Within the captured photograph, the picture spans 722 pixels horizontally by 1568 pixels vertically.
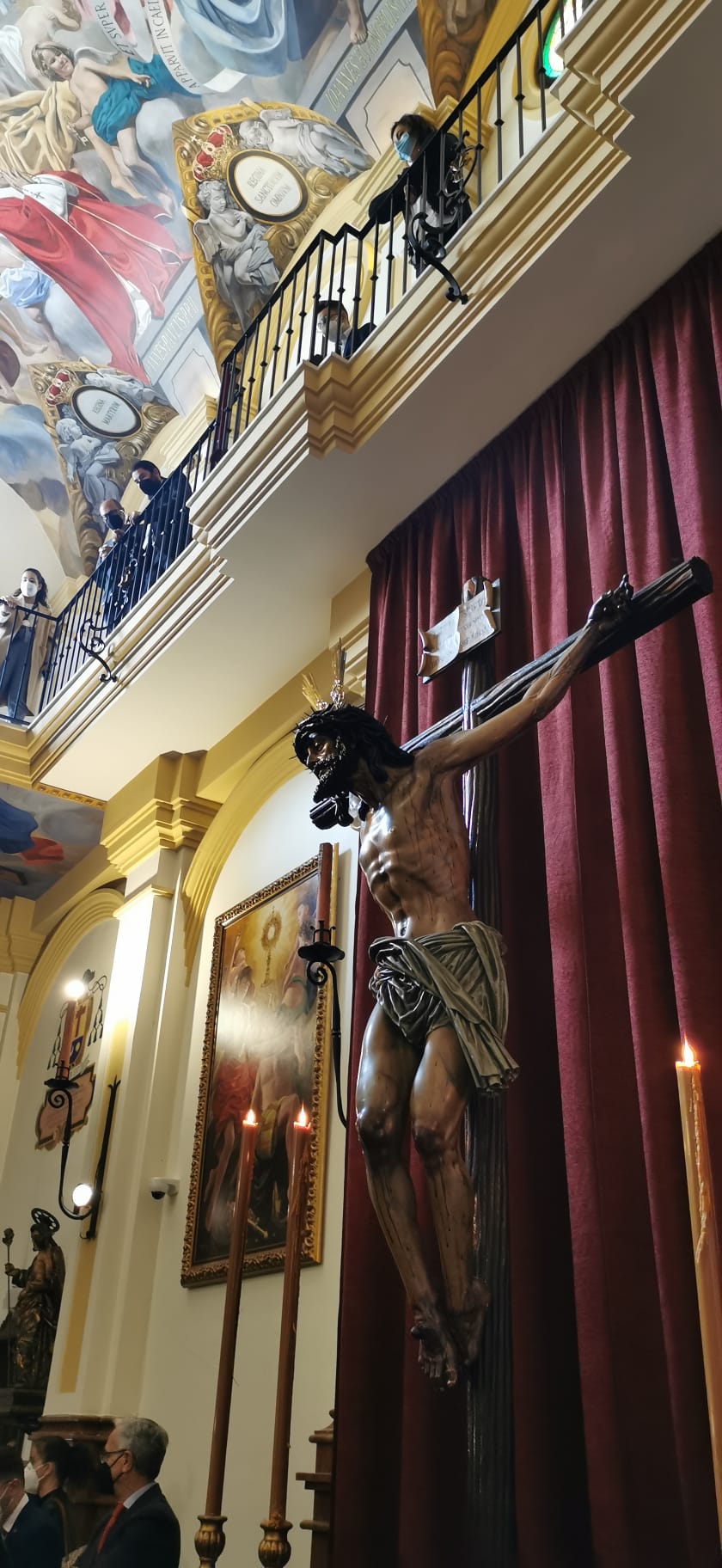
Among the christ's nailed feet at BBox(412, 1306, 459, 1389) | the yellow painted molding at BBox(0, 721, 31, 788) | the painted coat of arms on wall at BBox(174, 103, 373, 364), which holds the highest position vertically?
the painted coat of arms on wall at BBox(174, 103, 373, 364)

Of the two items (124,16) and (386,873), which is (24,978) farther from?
(386,873)

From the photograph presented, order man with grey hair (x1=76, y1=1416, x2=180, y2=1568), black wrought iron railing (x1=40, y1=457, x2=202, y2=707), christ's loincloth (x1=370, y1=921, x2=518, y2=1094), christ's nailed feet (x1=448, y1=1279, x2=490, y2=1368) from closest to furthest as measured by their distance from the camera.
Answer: christ's nailed feet (x1=448, y1=1279, x2=490, y2=1368), christ's loincloth (x1=370, y1=921, x2=518, y2=1094), man with grey hair (x1=76, y1=1416, x2=180, y2=1568), black wrought iron railing (x1=40, y1=457, x2=202, y2=707)

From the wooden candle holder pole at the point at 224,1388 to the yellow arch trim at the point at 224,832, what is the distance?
453 cm

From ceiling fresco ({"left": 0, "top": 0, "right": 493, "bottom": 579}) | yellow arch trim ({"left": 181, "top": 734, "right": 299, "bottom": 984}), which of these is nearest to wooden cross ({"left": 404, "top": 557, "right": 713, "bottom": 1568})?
yellow arch trim ({"left": 181, "top": 734, "right": 299, "bottom": 984})

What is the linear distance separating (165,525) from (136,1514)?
6145mm

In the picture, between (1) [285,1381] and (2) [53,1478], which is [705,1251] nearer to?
(1) [285,1381]

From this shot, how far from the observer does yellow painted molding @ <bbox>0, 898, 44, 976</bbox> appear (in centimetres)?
1101

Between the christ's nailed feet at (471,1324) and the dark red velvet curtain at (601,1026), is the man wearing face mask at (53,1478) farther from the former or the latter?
the christ's nailed feet at (471,1324)

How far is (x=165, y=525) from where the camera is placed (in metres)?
8.66

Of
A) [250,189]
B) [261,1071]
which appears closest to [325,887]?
[261,1071]

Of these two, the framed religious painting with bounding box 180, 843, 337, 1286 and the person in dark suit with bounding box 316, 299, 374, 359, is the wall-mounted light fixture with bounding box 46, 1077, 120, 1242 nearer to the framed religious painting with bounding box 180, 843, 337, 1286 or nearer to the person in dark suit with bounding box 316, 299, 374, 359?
the framed religious painting with bounding box 180, 843, 337, 1286

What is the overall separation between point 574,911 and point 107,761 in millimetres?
5534

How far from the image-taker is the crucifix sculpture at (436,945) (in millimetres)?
2826

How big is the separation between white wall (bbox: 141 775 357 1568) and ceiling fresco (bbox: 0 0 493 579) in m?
4.76
